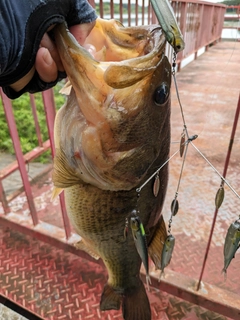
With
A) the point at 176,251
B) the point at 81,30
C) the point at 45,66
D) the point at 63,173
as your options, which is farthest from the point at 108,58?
the point at 176,251

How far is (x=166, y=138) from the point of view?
3.49ft

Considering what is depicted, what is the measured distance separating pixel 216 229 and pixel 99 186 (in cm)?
132

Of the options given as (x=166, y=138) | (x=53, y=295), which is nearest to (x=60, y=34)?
(x=166, y=138)

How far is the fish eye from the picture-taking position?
917 millimetres

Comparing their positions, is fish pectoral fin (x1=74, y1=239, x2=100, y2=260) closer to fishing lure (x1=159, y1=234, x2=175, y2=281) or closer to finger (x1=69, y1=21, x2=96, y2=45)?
fishing lure (x1=159, y1=234, x2=175, y2=281)

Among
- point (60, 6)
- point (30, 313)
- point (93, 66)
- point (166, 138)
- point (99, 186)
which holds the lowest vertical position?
point (30, 313)

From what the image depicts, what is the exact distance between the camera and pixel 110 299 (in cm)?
141

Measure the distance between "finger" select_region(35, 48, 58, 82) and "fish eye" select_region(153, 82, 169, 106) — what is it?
29 cm

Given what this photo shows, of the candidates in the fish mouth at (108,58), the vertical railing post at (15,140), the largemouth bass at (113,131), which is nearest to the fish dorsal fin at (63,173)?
the largemouth bass at (113,131)

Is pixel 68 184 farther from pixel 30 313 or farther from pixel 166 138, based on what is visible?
pixel 30 313

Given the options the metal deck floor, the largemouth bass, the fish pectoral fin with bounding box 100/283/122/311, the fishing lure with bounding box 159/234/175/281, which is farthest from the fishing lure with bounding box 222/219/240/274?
the metal deck floor

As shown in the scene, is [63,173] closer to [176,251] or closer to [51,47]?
[51,47]

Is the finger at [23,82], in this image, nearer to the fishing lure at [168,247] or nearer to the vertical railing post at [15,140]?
the fishing lure at [168,247]

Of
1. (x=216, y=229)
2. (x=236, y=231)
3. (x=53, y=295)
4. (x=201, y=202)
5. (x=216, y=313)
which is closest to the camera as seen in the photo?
(x=236, y=231)
